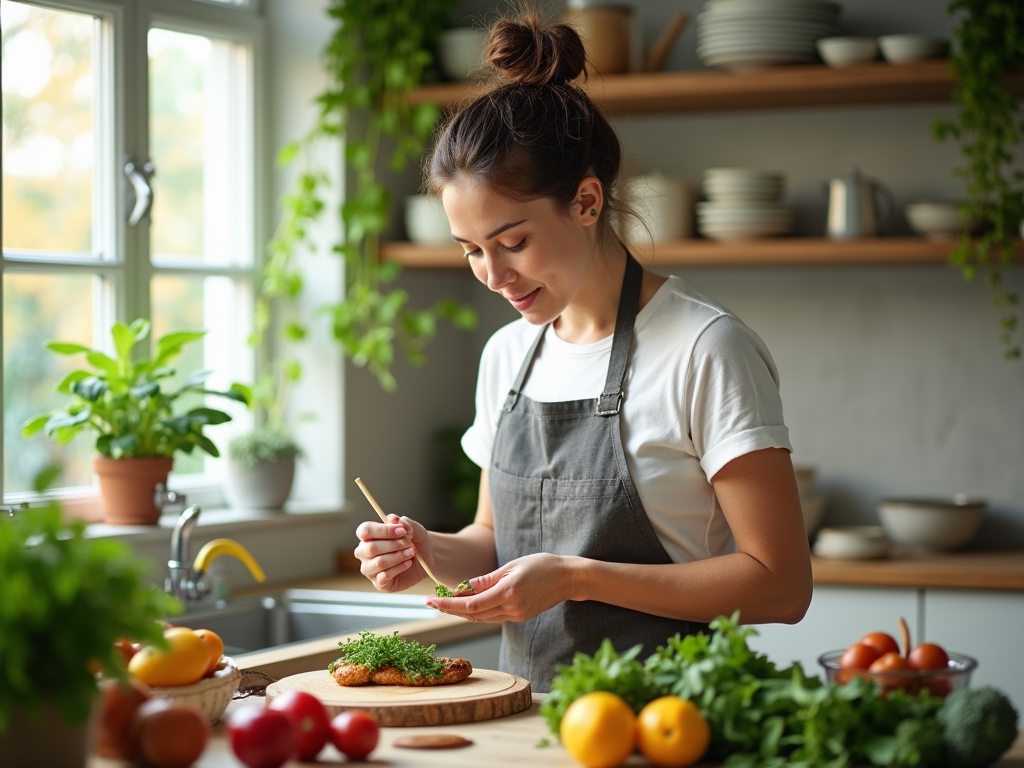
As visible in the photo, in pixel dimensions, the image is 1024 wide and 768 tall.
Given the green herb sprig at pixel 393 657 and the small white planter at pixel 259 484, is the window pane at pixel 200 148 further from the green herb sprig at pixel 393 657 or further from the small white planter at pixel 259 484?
the green herb sprig at pixel 393 657

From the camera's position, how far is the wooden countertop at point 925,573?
9.68ft

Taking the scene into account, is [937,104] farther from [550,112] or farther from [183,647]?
[183,647]

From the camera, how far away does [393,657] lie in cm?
163

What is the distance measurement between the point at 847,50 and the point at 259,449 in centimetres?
177

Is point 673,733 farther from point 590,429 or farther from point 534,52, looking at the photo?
point 534,52

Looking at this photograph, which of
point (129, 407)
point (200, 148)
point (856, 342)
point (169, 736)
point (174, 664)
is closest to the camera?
point (169, 736)

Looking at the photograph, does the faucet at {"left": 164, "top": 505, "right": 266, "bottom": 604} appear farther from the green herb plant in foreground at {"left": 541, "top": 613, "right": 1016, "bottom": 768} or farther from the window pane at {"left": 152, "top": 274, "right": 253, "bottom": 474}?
the green herb plant in foreground at {"left": 541, "top": 613, "right": 1016, "bottom": 768}

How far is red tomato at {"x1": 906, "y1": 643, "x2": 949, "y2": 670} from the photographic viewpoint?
4.62ft

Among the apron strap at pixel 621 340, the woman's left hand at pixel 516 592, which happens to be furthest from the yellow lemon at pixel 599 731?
the apron strap at pixel 621 340

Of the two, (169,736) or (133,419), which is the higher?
(133,419)

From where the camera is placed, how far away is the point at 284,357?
3482mm

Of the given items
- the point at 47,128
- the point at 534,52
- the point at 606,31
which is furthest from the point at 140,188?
the point at 534,52

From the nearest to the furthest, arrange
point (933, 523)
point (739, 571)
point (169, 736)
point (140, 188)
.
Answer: point (169, 736) < point (739, 571) < point (140, 188) < point (933, 523)

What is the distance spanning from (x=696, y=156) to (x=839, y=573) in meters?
1.32
